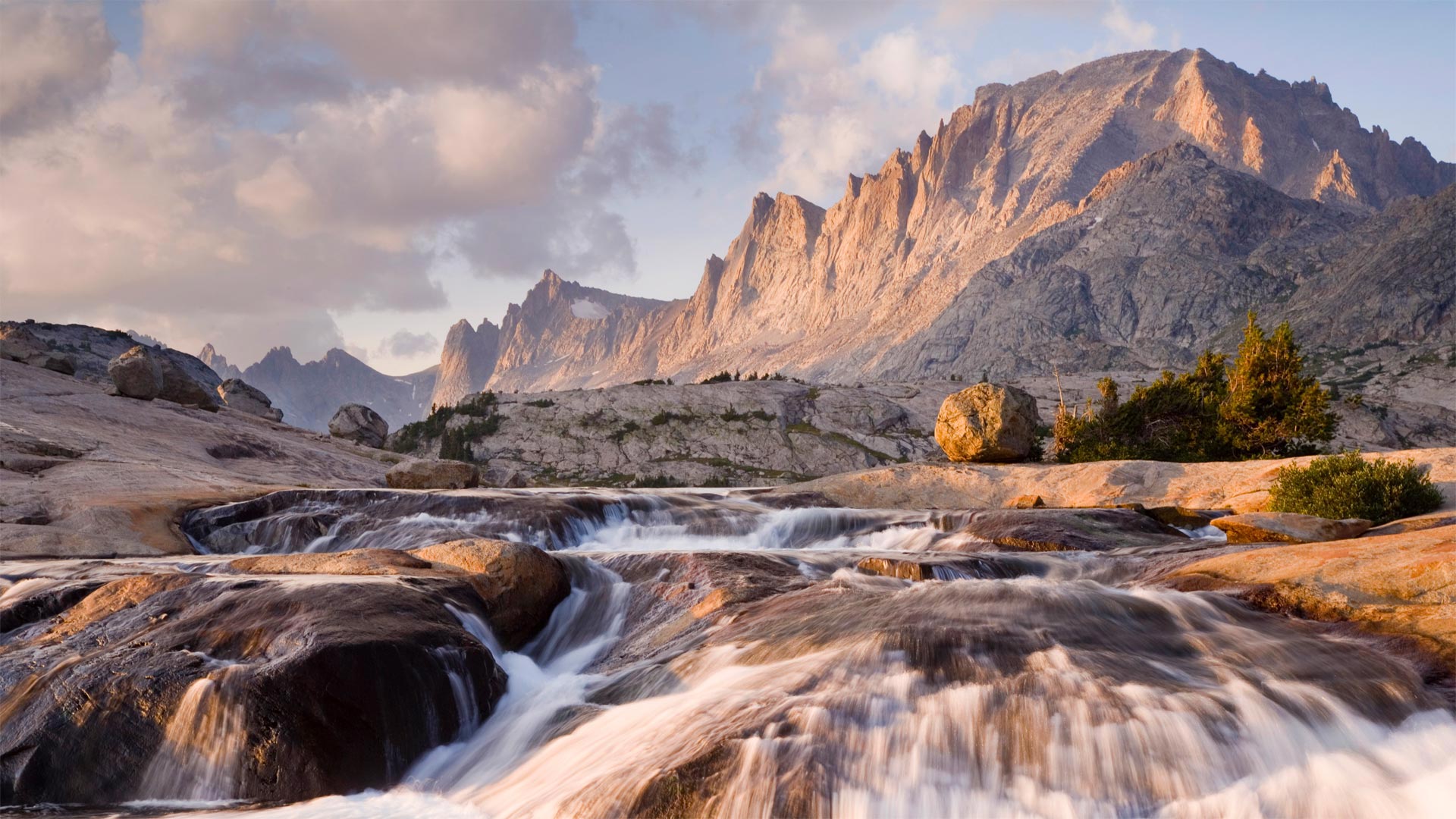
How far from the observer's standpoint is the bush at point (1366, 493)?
2191 cm

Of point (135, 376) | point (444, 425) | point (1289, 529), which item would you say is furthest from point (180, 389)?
point (444, 425)

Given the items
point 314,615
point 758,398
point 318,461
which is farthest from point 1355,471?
point 758,398

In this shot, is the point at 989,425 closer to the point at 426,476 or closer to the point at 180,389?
the point at 426,476

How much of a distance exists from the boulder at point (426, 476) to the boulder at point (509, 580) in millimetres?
20713

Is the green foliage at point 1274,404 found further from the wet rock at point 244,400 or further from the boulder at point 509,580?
the wet rock at point 244,400

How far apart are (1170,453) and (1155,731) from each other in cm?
3705

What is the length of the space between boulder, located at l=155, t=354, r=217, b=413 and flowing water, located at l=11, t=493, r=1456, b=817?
3689 cm

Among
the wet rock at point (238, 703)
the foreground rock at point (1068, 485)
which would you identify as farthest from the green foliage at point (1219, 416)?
the wet rock at point (238, 703)

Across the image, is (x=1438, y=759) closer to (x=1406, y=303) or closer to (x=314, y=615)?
(x=314, y=615)

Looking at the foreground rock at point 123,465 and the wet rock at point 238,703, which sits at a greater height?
the foreground rock at point 123,465

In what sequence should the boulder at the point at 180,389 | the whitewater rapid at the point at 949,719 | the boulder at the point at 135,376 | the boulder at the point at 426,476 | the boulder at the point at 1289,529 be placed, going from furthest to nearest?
the boulder at the point at 180,389
the boulder at the point at 135,376
the boulder at the point at 426,476
the boulder at the point at 1289,529
the whitewater rapid at the point at 949,719

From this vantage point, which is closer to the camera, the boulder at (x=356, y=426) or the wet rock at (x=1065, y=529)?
the wet rock at (x=1065, y=529)

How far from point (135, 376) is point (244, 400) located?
32.6 m

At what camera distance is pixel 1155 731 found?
8086 mm
